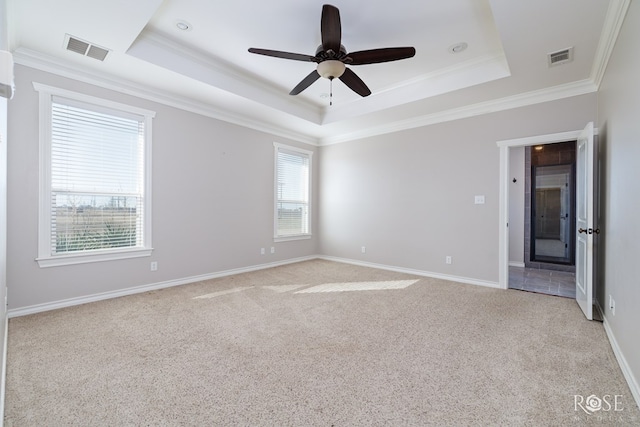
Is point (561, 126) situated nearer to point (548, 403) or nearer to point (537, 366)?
point (537, 366)

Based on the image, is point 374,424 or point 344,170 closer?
point 374,424

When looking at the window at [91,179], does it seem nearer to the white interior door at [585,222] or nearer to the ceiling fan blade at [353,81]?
the ceiling fan blade at [353,81]

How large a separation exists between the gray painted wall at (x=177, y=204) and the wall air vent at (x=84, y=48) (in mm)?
478

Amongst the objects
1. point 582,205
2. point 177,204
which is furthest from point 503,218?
point 177,204

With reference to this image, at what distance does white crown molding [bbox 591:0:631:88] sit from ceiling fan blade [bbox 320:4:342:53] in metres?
2.09

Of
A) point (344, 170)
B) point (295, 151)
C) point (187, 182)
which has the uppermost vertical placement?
point (295, 151)

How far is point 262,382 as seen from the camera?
1850mm

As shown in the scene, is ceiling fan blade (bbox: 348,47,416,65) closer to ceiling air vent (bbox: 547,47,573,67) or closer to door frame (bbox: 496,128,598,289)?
ceiling air vent (bbox: 547,47,573,67)

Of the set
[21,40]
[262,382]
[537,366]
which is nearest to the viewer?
[262,382]

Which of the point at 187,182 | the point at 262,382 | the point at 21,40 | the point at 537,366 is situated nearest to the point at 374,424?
the point at 262,382

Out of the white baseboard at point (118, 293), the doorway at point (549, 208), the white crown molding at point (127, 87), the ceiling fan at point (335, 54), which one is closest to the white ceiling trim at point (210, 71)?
the white crown molding at point (127, 87)

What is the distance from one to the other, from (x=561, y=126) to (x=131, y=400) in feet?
16.6

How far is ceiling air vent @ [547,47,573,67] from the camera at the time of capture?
284 cm

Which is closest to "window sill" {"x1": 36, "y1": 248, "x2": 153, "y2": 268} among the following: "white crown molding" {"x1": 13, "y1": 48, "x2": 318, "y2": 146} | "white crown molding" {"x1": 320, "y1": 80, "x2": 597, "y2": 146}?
"white crown molding" {"x1": 13, "y1": 48, "x2": 318, "y2": 146}
